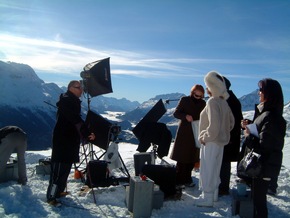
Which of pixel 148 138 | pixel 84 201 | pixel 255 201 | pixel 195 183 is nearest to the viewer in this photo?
pixel 255 201

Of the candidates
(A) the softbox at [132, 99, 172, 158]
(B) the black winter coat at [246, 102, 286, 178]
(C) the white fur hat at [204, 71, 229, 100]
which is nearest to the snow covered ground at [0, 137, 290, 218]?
(B) the black winter coat at [246, 102, 286, 178]

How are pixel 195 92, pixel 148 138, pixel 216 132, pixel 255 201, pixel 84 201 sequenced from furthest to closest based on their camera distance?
pixel 148 138 → pixel 195 92 → pixel 84 201 → pixel 216 132 → pixel 255 201

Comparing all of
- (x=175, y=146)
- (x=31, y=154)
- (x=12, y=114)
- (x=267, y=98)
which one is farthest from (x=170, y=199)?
(x=12, y=114)

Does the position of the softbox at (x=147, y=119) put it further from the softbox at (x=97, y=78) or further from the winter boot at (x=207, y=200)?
the winter boot at (x=207, y=200)

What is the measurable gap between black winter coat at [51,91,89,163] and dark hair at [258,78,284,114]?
3087 mm

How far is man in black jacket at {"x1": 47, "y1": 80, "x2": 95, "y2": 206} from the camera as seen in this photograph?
5461 mm

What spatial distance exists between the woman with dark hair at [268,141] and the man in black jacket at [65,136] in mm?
2965

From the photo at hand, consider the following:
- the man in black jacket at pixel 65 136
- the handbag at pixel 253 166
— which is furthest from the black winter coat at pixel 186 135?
the handbag at pixel 253 166

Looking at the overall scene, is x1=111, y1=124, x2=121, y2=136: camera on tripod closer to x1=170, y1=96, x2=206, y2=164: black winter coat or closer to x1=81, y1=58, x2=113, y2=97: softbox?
x1=81, y1=58, x2=113, y2=97: softbox

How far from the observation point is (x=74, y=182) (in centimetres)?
717

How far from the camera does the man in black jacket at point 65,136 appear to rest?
215 inches

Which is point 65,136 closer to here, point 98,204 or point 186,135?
point 98,204

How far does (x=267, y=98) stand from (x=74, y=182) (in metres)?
4.84

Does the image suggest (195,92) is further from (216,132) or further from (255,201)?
Answer: (255,201)
